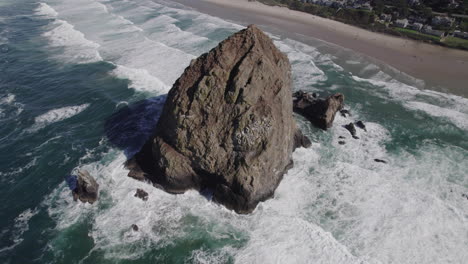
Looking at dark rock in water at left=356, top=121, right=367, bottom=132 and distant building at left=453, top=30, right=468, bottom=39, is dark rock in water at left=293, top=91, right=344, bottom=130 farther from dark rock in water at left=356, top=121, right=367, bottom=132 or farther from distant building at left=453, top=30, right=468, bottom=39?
distant building at left=453, top=30, right=468, bottom=39

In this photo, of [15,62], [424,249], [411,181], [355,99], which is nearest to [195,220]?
[424,249]

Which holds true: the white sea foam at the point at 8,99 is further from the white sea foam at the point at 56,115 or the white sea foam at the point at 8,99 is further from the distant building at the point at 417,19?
the distant building at the point at 417,19

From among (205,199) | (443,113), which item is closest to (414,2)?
(443,113)

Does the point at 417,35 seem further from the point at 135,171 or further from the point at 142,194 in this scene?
the point at 142,194

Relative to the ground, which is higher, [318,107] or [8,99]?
[318,107]

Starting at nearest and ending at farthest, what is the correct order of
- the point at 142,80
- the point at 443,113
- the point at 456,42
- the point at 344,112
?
the point at 344,112, the point at 443,113, the point at 142,80, the point at 456,42

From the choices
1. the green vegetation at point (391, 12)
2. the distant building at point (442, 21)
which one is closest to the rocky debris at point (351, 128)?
the green vegetation at point (391, 12)
